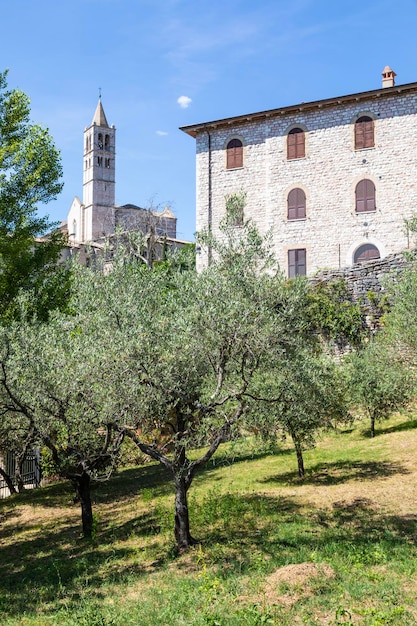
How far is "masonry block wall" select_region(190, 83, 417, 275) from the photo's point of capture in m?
32.0

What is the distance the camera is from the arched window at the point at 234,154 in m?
36.0

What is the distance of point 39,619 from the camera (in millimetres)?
9508

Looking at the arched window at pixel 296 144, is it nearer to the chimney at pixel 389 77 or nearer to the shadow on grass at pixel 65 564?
the chimney at pixel 389 77

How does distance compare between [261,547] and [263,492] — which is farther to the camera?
[263,492]

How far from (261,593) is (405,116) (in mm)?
28118

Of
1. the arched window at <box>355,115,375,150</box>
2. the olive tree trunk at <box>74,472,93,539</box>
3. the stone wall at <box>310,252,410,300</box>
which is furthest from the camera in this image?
the arched window at <box>355,115,375,150</box>

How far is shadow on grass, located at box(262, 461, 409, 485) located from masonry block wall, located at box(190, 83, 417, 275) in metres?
16.3

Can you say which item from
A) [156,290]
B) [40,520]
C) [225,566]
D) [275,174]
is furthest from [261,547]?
[275,174]

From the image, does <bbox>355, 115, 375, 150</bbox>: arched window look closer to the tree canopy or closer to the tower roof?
the tree canopy

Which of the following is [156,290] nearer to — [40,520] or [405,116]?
[40,520]

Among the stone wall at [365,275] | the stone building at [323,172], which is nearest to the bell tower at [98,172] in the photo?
the stone building at [323,172]

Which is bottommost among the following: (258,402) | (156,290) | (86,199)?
(258,402)

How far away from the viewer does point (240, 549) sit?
12023 millimetres

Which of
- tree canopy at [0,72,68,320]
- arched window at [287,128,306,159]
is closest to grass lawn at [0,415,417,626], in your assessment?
tree canopy at [0,72,68,320]
